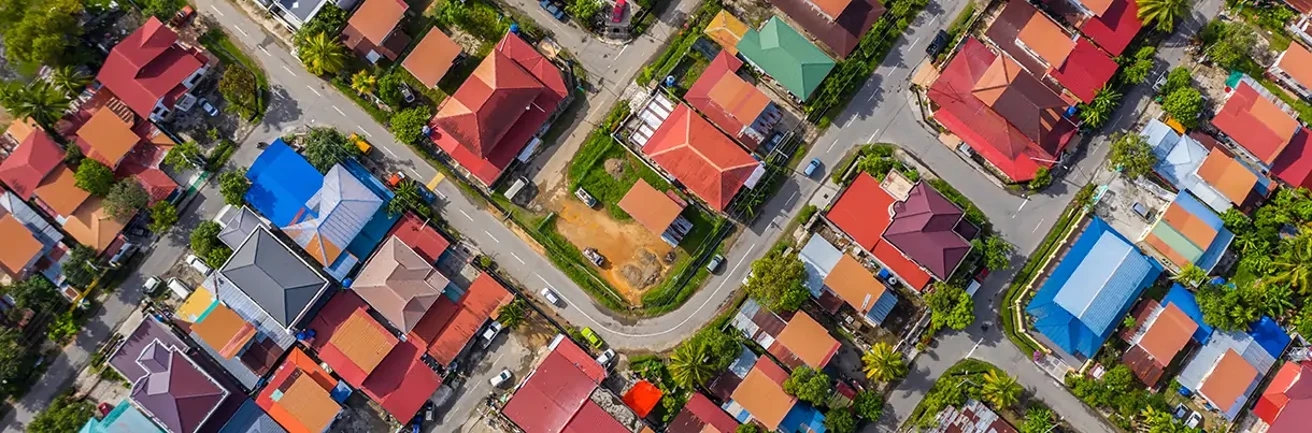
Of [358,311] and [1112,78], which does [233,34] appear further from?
[1112,78]

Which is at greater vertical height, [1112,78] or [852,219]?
[1112,78]

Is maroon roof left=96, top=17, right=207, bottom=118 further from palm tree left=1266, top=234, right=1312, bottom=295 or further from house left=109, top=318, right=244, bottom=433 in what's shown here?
palm tree left=1266, top=234, right=1312, bottom=295

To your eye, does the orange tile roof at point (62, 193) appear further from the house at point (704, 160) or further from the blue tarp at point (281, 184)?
the house at point (704, 160)

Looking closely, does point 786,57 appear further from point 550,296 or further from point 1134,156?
point 1134,156

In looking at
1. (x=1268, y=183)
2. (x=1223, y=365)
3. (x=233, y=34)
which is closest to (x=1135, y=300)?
(x=1223, y=365)

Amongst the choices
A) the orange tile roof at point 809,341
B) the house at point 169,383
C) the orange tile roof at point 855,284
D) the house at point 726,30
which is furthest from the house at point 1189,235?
the house at point 169,383
